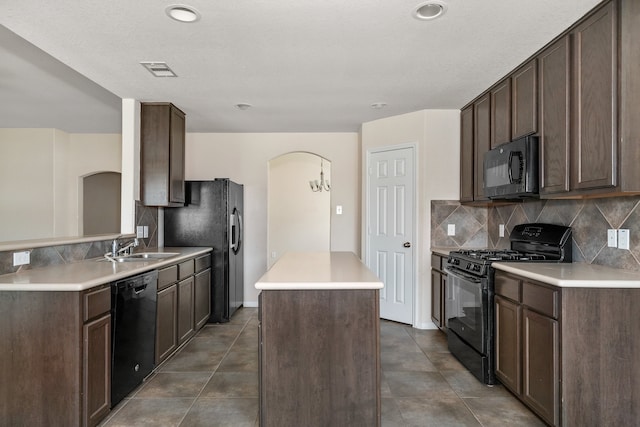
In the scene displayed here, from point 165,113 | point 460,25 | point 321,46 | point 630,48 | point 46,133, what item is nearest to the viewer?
point 630,48

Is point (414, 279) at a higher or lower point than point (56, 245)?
lower

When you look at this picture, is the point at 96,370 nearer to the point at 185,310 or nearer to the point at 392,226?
the point at 185,310

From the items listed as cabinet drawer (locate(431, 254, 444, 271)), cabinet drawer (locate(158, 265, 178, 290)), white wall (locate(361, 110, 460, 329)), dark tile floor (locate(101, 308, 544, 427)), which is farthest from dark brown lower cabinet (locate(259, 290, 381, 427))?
white wall (locate(361, 110, 460, 329))

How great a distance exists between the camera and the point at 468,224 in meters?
4.20

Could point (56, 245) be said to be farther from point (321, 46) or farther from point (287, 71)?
point (321, 46)

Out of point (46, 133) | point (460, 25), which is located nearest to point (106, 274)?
point (460, 25)

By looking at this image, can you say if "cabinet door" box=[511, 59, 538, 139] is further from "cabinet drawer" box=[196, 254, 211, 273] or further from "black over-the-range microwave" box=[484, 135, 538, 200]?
"cabinet drawer" box=[196, 254, 211, 273]

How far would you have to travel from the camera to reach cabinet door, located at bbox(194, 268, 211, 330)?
3916 millimetres

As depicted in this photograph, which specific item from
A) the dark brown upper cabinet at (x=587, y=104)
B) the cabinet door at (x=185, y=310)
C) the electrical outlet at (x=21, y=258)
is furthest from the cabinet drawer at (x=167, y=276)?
the dark brown upper cabinet at (x=587, y=104)

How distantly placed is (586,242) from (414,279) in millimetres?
1861

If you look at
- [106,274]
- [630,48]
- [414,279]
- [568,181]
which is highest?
[630,48]

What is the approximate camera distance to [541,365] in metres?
2.21

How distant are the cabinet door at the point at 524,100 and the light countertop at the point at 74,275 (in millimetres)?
3036

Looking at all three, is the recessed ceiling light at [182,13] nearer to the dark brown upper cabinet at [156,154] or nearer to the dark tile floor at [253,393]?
the dark brown upper cabinet at [156,154]
